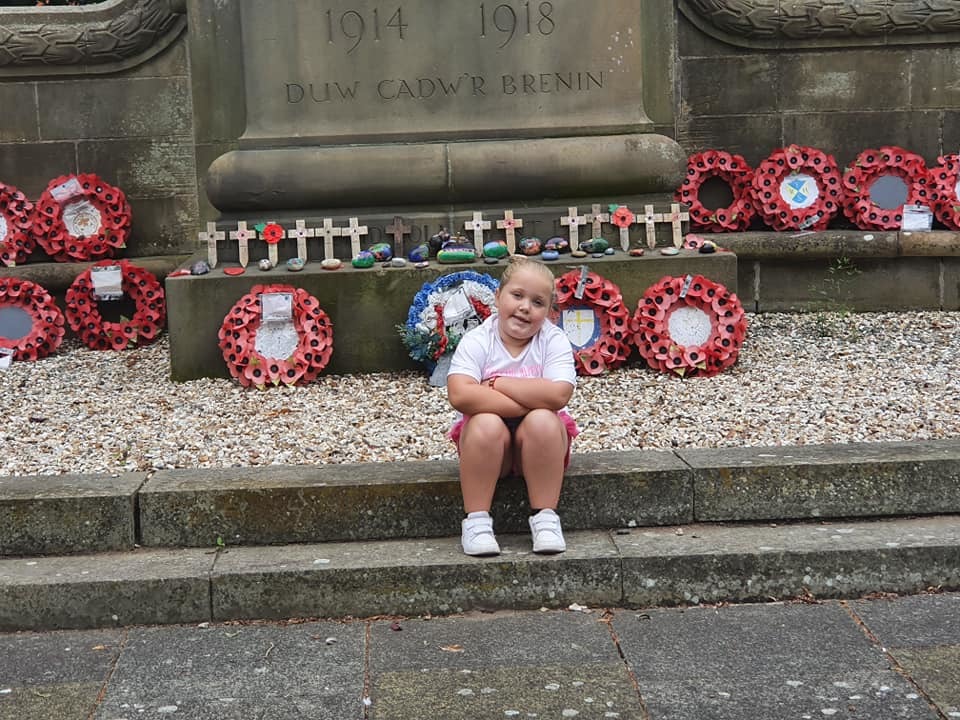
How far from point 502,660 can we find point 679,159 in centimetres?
407

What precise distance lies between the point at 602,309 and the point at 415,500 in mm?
2435

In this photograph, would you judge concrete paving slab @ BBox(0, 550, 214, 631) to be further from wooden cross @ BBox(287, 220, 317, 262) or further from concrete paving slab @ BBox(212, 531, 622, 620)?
wooden cross @ BBox(287, 220, 317, 262)

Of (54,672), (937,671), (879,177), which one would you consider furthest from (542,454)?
(879,177)

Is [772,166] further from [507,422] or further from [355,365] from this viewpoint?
[507,422]

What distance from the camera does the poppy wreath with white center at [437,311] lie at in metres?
6.08

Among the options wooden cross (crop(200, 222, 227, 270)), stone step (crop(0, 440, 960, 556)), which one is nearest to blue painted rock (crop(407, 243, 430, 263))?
wooden cross (crop(200, 222, 227, 270))

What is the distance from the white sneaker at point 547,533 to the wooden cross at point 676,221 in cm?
308

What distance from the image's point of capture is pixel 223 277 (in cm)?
636

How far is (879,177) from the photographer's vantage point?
821cm

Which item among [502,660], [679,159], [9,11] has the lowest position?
[502,660]

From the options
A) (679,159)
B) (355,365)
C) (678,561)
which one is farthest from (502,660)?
(679,159)

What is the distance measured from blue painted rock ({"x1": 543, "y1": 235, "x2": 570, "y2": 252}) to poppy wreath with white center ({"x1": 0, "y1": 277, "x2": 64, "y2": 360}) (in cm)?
305

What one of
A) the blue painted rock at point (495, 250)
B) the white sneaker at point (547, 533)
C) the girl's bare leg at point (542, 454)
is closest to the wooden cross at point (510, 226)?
the blue painted rock at point (495, 250)

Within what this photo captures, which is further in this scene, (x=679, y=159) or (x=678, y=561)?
(x=679, y=159)
